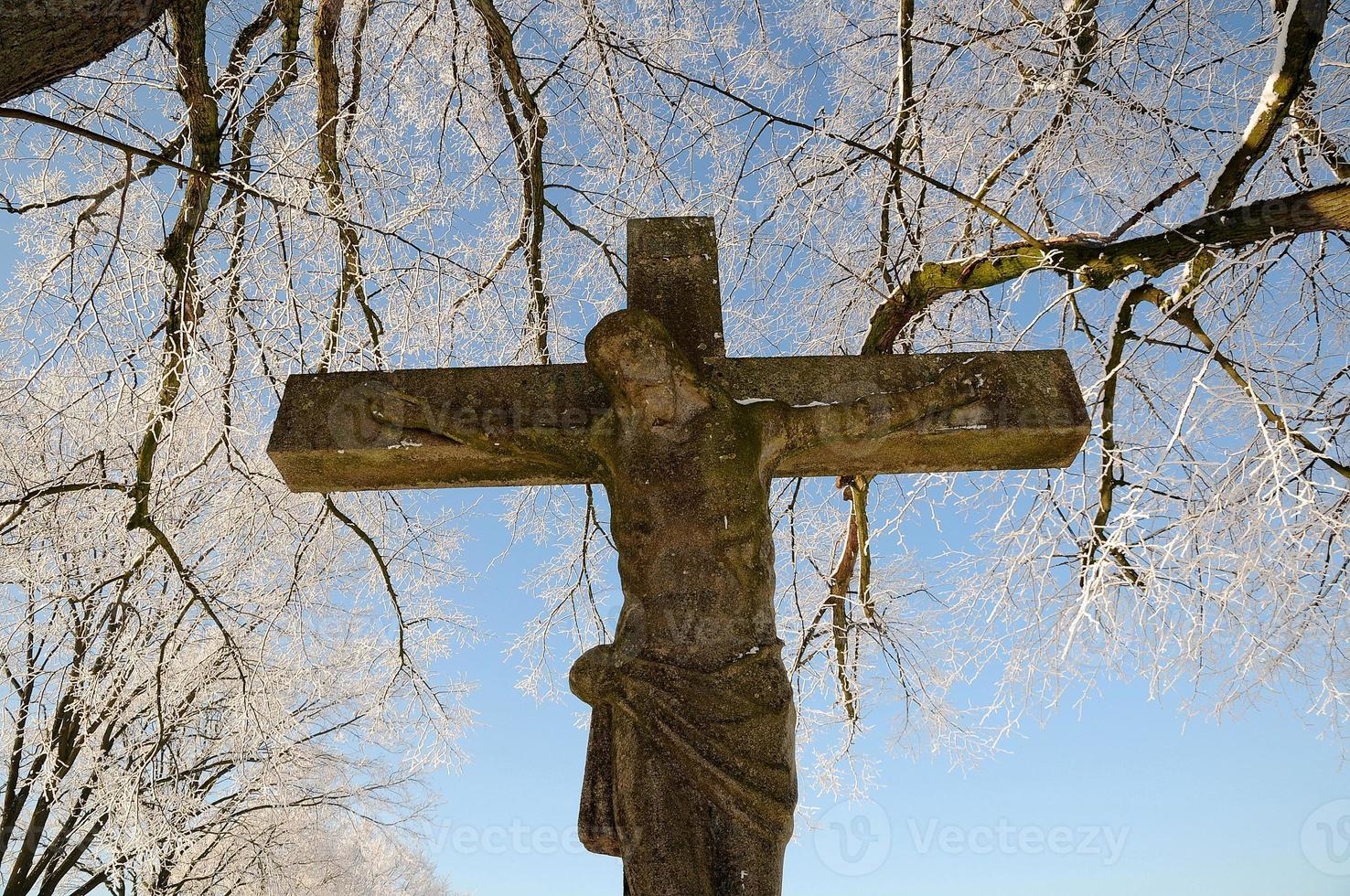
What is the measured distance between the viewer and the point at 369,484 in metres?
3.35

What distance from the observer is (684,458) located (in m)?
2.85

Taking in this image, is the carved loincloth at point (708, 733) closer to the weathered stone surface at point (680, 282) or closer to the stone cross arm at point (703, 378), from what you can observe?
the stone cross arm at point (703, 378)

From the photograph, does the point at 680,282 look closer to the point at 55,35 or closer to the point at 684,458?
the point at 684,458

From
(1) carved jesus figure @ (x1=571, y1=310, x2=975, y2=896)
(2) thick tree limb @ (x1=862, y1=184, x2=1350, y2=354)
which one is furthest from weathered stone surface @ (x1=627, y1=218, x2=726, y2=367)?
(2) thick tree limb @ (x1=862, y1=184, x2=1350, y2=354)

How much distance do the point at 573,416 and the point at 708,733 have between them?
1081mm

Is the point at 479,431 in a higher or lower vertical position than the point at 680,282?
lower

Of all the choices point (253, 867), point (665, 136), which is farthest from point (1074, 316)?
point (253, 867)

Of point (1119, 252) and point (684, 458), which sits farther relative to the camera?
point (1119, 252)

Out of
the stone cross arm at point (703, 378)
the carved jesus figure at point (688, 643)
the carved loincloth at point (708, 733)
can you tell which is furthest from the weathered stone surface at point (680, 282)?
the carved loincloth at point (708, 733)

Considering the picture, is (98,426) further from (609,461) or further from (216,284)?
(609,461)

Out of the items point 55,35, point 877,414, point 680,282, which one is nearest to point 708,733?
point 877,414

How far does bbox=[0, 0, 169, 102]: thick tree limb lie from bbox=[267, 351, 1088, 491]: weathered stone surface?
107 centimetres

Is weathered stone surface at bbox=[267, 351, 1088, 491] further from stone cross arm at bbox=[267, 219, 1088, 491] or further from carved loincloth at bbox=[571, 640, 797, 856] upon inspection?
carved loincloth at bbox=[571, 640, 797, 856]

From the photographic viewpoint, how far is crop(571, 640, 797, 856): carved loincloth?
2.40 m
